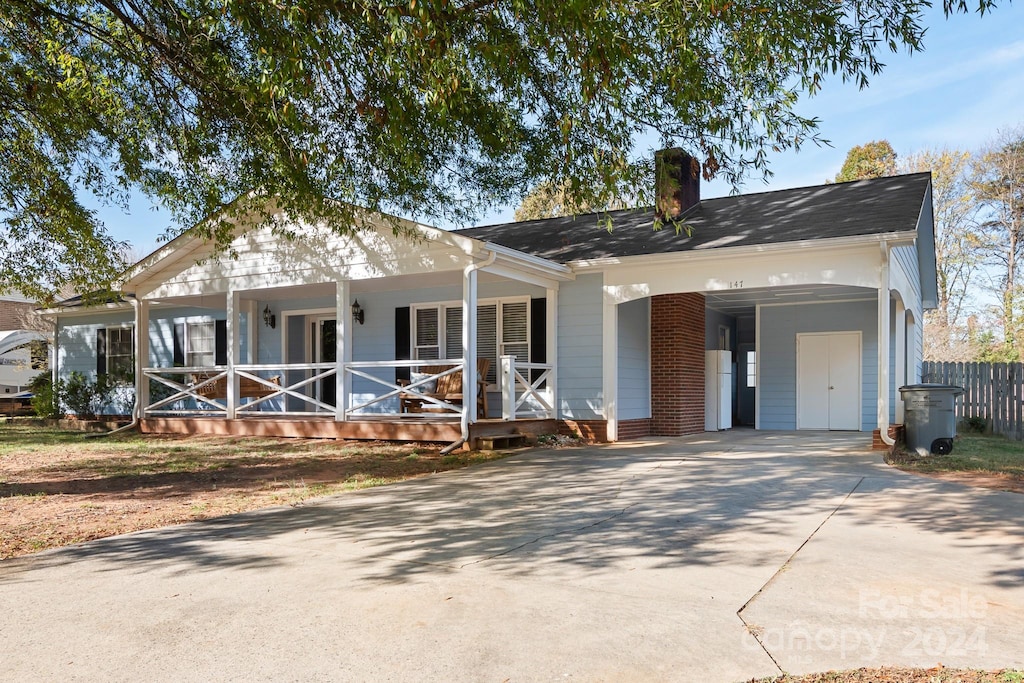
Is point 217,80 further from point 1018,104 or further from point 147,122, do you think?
point 1018,104

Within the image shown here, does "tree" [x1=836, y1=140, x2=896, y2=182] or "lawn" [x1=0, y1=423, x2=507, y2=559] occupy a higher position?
"tree" [x1=836, y1=140, x2=896, y2=182]

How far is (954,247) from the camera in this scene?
28266mm

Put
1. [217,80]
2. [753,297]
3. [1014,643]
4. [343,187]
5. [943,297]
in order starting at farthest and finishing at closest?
[943,297], [753,297], [343,187], [217,80], [1014,643]

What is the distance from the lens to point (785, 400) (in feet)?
52.2

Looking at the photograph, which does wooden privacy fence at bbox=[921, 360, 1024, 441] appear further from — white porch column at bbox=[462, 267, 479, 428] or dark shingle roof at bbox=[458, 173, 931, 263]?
white porch column at bbox=[462, 267, 479, 428]

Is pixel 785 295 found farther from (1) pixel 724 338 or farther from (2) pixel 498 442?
(2) pixel 498 442

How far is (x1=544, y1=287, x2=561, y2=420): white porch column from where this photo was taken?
1291 centimetres

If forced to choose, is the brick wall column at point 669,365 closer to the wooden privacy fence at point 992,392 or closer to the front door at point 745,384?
the front door at point 745,384

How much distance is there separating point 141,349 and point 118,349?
3.74 metres

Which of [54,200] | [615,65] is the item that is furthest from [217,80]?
[615,65]

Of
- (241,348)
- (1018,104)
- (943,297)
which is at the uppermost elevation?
(1018,104)

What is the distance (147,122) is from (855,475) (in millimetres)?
9494

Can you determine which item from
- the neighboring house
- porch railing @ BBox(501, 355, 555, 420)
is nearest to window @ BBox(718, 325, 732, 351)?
porch railing @ BBox(501, 355, 555, 420)

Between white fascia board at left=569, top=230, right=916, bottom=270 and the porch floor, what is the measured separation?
2.68 m
